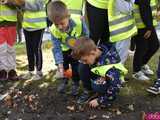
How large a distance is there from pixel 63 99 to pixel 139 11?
147 cm

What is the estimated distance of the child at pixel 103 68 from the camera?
5.04 metres

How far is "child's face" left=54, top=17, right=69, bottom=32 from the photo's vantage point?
5449 millimetres

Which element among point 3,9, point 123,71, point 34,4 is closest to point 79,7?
point 34,4

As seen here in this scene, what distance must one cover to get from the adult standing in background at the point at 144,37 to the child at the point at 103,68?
75 cm

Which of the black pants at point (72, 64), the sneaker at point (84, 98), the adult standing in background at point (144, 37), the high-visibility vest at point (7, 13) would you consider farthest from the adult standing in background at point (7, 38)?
the adult standing in background at point (144, 37)

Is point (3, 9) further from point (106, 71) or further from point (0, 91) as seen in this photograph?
point (106, 71)

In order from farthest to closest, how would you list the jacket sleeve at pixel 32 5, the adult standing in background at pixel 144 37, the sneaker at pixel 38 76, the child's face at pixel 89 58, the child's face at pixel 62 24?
the sneaker at pixel 38 76 → the jacket sleeve at pixel 32 5 → the adult standing in background at pixel 144 37 → the child's face at pixel 62 24 → the child's face at pixel 89 58

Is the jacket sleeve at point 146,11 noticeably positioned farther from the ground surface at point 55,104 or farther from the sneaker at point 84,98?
the sneaker at point 84,98

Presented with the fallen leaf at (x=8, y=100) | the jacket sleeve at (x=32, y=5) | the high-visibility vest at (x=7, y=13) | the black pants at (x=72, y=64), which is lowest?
the fallen leaf at (x=8, y=100)

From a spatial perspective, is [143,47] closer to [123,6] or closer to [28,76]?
[123,6]

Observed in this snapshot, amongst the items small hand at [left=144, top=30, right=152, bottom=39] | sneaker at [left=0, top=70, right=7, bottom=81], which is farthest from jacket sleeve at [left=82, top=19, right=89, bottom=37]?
sneaker at [left=0, top=70, right=7, bottom=81]

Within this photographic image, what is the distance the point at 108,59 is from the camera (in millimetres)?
5230

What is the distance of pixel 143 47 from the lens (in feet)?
20.3

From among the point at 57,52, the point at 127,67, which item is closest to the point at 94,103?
the point at 57,52
